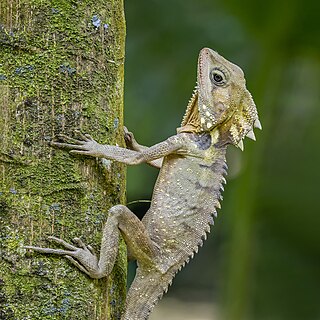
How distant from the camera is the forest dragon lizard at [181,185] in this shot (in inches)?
144

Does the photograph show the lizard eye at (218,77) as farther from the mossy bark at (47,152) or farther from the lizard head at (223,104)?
the mossy bark at (47,152)

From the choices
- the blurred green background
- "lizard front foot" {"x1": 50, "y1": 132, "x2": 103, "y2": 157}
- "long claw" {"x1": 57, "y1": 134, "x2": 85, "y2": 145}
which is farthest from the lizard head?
the blurred green background

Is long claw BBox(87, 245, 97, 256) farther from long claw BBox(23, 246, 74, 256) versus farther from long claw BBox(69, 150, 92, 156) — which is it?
long claw BBox(69, 150, 92, 156)

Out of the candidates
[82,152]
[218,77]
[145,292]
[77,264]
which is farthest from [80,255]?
[218,77]

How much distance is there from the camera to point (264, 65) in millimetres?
7316

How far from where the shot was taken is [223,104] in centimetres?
433

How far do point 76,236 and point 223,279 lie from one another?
450 centimetres

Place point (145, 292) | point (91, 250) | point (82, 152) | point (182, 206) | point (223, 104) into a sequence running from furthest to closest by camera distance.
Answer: point (223, 104) → point (182, 206) → point (145, 292) → point (91, 250) → point (82, 152)

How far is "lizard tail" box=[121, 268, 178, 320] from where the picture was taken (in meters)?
3.81

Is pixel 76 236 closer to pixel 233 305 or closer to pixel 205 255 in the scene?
pixel 233 305

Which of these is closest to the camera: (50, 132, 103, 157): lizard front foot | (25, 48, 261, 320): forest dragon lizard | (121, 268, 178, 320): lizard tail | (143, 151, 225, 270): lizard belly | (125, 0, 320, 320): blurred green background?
(50, 132, 103, 157): lizard front foot

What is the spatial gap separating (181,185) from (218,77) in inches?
28.5

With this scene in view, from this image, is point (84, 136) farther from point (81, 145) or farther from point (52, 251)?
point (52, 251)

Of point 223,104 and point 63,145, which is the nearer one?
point 63,145
